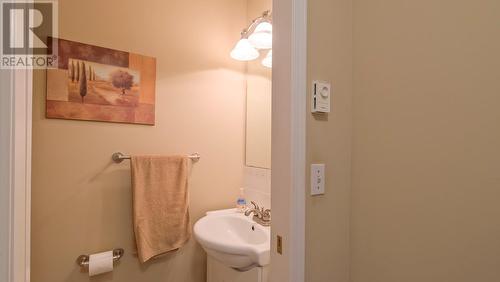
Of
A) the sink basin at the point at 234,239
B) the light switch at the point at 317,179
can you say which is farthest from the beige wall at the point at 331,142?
the sink basin at the point at 234,239

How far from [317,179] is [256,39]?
114 centimetres

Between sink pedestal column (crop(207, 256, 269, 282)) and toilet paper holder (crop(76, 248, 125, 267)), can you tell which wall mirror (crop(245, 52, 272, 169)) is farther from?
toilet paper holder (crop(76, 248, 125, 267))

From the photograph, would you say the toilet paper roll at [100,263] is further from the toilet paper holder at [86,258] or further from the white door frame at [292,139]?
the white door frame at [292,139]

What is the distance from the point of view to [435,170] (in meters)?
0.76

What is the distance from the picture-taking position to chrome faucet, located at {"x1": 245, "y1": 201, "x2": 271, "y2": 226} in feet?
5.16

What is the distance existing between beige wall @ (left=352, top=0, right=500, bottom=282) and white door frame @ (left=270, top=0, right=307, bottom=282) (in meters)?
0.27

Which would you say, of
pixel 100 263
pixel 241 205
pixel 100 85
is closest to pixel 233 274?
pixel 241 205

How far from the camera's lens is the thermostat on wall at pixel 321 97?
865 millimetres

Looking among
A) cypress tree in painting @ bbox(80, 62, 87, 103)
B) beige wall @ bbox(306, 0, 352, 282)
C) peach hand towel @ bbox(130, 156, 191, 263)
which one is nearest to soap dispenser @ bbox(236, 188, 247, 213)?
peach hand towel @ bbox(130, 156, 191, 263)

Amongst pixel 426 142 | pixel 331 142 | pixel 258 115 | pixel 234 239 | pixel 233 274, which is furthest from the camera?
pixel 258 115

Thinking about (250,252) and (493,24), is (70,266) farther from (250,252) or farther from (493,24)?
(493,24)

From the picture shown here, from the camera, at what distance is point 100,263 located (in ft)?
4.70

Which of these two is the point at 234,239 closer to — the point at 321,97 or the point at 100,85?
the point at 321,97

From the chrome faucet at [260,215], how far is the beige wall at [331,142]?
64 cm
